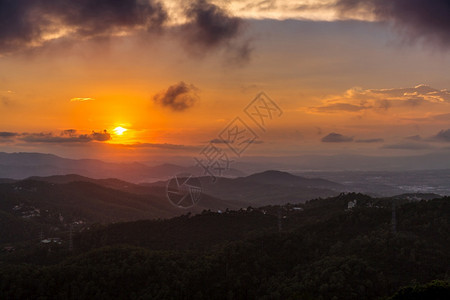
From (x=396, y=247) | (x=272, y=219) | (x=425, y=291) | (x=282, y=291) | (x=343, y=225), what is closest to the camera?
(x=425, y=291)

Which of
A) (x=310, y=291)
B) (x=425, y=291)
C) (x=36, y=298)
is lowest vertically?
(x=36, y=298)

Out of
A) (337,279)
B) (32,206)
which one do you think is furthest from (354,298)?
(32,206)

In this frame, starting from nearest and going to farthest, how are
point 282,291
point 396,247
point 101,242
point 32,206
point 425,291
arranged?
point 425,291, point 282,291, point 396,247, point 101,242, point 32,206

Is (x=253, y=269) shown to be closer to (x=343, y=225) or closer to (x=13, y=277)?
(x=343, y=225)

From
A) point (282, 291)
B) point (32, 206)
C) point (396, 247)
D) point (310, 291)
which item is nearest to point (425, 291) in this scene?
point (310, 291)

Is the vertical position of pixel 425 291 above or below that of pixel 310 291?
above

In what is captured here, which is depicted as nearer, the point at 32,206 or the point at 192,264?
the point at 192,264
